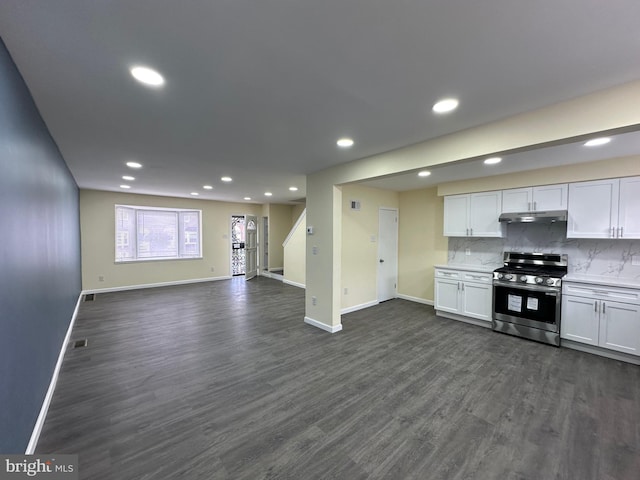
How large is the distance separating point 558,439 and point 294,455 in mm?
2003

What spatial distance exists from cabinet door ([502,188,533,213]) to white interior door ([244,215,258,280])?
6944mm

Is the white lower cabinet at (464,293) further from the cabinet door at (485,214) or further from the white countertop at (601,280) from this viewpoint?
the white countertop at (601,280)

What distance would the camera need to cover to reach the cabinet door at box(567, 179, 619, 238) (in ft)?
10.9

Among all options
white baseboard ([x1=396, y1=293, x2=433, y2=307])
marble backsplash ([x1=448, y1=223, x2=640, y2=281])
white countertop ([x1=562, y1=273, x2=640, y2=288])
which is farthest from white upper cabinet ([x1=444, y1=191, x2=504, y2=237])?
white baseboard ([x1=396, y1=293, x2=433, y2=307])

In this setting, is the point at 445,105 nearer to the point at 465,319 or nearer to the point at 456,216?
the point at 456,216

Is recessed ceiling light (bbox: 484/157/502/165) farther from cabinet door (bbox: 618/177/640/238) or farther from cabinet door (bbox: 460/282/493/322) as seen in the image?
cabinet door (bbox: 460/282/493/322)

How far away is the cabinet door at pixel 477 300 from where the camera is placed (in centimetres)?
419

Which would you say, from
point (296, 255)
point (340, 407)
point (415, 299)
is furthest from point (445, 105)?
point (296, 255)

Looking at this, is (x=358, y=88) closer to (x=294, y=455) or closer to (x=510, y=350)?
(x=294, y=455)

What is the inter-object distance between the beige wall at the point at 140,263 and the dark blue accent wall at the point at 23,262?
4.54 meters

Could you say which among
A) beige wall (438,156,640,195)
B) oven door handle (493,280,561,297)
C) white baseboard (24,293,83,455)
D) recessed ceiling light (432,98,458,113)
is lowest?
white baseboard (24,293,83,455)

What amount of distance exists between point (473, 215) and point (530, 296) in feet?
5.02

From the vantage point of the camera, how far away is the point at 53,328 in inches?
106

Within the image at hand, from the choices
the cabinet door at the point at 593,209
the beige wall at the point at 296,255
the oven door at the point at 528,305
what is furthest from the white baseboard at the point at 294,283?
the cabinet door at the point at 593,209
